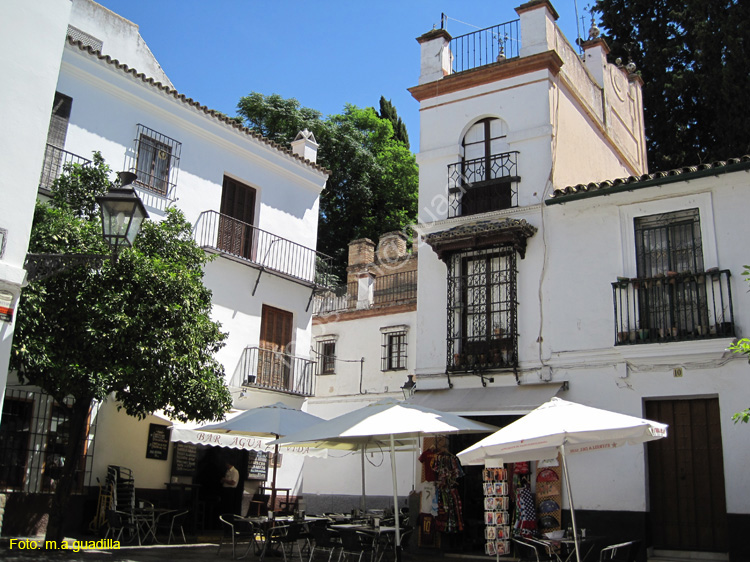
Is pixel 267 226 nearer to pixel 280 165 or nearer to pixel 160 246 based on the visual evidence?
pixel 280 165

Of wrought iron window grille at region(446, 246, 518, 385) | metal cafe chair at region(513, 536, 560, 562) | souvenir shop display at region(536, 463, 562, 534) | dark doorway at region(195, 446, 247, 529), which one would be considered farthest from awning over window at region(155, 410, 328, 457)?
metal cafe chair at region(513, 536, 560, 562)

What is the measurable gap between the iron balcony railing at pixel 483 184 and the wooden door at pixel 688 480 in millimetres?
4638

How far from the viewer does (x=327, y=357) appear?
962 inches

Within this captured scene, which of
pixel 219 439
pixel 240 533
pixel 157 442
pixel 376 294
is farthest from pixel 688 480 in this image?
pixel 376 294

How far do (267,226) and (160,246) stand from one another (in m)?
6.01

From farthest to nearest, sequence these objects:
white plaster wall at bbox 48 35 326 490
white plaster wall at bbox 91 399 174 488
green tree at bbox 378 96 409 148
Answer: green tree at bbox 378 96 409 148, white plaster wall at bbox 48 35 326 490, white plaster wall at bbox 91 399 174 488

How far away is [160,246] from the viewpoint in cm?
1116

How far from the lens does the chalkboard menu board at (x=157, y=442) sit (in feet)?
45.9

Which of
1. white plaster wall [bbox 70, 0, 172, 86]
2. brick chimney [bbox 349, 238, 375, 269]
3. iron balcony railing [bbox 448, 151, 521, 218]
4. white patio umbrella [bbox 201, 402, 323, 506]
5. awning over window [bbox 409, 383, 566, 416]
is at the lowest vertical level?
white patio umbrella [bbox 201, 402, 323, 506]

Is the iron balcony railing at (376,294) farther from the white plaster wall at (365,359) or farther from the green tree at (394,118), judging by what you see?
the green tree at (394,118)

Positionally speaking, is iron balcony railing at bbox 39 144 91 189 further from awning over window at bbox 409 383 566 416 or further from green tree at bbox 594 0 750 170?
green tree at bbox 594 0 750 170

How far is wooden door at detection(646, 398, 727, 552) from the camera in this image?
1088 centimetres

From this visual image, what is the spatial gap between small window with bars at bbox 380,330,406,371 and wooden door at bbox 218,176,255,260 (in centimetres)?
780

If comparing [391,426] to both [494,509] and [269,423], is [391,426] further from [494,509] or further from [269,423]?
[269,423]
